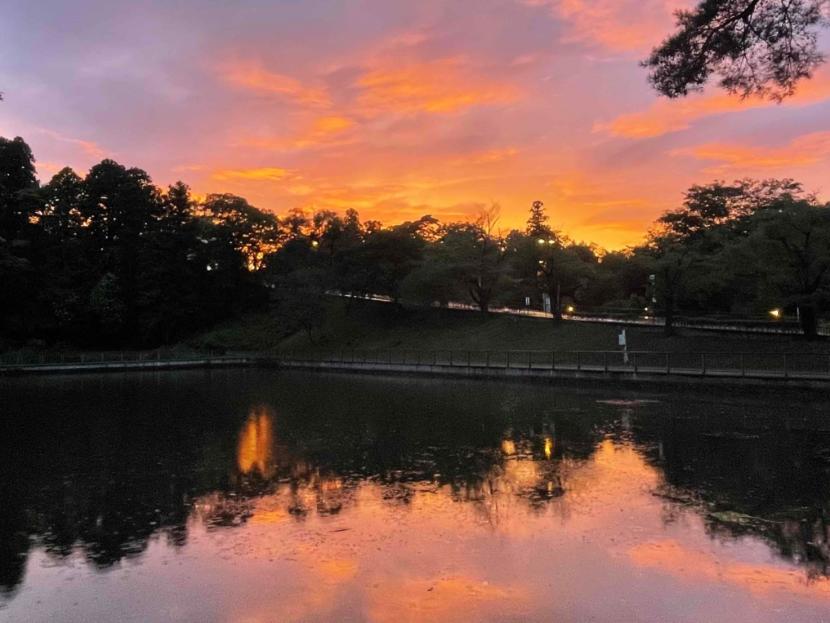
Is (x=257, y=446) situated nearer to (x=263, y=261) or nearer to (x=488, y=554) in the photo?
(x=488, y=554)

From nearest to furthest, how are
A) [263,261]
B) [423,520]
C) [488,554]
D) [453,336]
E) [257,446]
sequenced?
1. [488,554]
2. [423,520]
3. [257,446]
4. [453,336]
5. [263,261]

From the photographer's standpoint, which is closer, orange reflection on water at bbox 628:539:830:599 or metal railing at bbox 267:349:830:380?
orange reflection on water at bbox 628:539:830:599

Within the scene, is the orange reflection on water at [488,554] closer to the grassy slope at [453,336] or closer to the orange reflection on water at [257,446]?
the orange reflection on water at [257,446]

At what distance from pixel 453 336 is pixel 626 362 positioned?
2244cm

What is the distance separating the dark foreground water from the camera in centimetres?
603

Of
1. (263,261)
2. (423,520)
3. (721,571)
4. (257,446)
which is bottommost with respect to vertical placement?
(721,571)

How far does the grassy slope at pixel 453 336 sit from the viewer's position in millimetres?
33688

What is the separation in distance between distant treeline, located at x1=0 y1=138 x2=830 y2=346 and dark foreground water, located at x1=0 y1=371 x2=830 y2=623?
23711 millimetres

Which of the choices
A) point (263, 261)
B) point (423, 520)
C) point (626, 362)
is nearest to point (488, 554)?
point (423, 520)

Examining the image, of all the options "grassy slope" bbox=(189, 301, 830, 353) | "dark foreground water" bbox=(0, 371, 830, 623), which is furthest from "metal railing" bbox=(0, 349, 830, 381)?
"dark foreground water" bbox=(0, 371, 830, 623)

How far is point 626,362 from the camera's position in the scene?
93.4ft

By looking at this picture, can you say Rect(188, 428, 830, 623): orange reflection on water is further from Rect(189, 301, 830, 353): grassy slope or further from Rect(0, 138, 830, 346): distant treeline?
Rect(0, 138, 830, 346): distant treeline

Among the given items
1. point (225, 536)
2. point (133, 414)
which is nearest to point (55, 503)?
point (225, 536)

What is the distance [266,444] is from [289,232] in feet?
190
